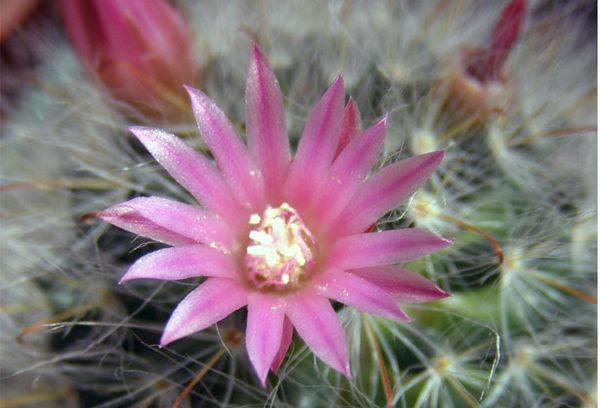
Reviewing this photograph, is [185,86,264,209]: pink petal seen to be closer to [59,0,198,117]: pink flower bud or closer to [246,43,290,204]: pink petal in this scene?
[246,43,290,204]: pink petal

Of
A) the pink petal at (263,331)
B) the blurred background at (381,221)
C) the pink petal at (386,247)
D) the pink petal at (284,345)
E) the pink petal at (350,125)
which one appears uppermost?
the pink petal at (350,125)

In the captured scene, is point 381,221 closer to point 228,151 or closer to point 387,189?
point 387,189

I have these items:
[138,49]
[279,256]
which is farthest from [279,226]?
[138,49]

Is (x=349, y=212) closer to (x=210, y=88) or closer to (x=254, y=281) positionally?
(x=254, y=281)

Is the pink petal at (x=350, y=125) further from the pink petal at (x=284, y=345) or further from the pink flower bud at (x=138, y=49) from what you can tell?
the pink flower bud at (x=138, y=49)

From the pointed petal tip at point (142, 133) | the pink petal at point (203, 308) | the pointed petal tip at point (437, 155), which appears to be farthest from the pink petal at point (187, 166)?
the pointed petal tip at point (437, 155)
